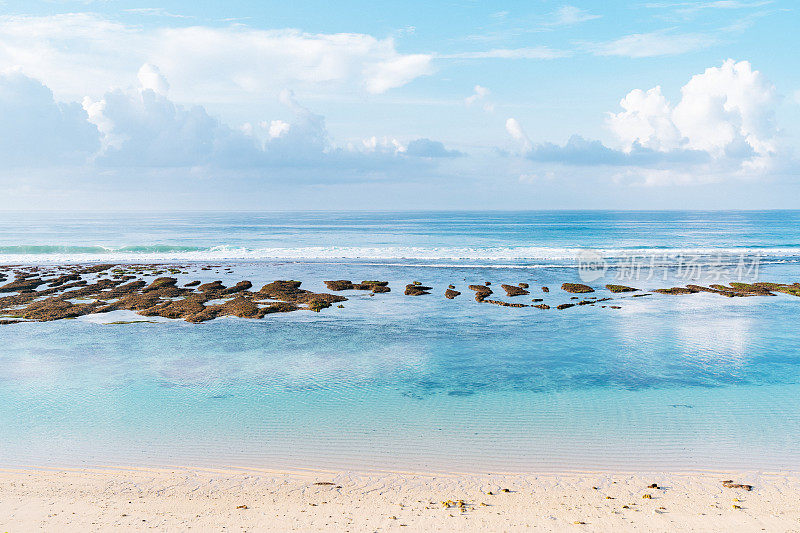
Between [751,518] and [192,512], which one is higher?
[751,518]

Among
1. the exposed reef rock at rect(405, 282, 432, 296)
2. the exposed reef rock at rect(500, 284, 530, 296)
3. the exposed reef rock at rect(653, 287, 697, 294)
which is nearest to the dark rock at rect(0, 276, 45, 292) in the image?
the exposed reef rock at rect(405, 282, 432, 296)

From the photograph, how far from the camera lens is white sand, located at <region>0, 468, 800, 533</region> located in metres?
7.75

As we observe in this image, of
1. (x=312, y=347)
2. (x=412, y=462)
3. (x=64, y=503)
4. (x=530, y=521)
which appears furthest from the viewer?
(x=312, y=347)

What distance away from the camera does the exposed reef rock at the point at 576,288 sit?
31828 millimetres

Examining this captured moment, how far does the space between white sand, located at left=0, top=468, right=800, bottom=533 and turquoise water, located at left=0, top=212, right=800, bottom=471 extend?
53 centimetres

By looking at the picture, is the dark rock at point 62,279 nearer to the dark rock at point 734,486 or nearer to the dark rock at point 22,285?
the dark rock at point 22,285

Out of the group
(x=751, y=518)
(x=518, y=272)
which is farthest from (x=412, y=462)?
(x=518, y=272)

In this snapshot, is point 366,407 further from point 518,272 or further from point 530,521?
point 518,272

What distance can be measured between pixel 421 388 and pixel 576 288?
2132cm

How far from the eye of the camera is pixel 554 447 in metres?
10.4

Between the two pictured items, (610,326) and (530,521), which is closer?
(530,521)

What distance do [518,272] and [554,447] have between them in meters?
32.6

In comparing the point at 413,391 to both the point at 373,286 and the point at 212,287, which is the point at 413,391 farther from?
the point at 212,287

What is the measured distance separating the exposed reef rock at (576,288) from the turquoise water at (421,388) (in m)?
3.21
